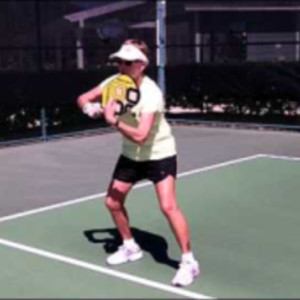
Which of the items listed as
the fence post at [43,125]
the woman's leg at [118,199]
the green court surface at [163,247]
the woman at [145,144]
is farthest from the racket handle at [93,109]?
the fence post at [43,125]

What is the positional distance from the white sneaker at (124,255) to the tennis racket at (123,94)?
4.31 feet

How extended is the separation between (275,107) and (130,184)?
10467 mm

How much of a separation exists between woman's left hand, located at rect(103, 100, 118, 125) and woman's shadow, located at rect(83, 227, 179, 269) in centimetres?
142

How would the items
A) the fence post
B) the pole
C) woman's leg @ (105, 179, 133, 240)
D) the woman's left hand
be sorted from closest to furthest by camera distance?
the woman's left hand
woman's leg @ (105, 179, 133, 240)
the fence post
the pole

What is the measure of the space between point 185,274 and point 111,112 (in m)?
1.27

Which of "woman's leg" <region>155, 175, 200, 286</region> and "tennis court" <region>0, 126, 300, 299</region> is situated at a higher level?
"woman's leg" <region>155, 175, 200, 286</region>

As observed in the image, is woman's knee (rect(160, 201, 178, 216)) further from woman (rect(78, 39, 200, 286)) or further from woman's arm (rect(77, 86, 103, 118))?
woman's arm (rect(77, 86, 103, 118))

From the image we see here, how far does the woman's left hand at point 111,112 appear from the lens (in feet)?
14.6

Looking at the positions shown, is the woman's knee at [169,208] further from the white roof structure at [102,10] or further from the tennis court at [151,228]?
the white roof structure at [102,10]

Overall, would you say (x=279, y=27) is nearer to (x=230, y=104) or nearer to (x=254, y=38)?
(x=254, y=38)

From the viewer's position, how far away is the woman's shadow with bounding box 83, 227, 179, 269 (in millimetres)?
5465

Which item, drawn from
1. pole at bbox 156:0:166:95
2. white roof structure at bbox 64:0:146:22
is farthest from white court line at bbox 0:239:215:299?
white roof structure at bbox 64:0:146:22

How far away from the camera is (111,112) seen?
4.46 meters

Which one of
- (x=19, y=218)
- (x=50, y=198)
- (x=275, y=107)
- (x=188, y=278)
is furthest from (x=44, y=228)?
(x=275, y=107)
